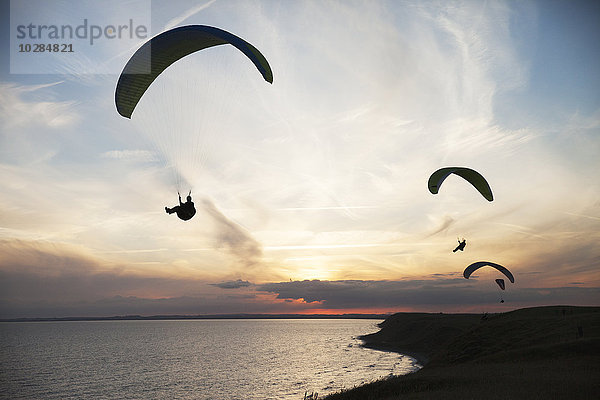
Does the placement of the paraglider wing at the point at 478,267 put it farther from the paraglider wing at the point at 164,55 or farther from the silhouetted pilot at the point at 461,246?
the paraglider wing at the point at 164,55

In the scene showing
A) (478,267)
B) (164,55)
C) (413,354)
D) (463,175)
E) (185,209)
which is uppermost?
(164,55)

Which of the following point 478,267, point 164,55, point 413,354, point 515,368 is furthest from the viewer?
point 413,354

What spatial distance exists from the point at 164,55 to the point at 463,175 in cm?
1976

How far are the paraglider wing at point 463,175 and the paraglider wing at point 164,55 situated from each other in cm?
1411

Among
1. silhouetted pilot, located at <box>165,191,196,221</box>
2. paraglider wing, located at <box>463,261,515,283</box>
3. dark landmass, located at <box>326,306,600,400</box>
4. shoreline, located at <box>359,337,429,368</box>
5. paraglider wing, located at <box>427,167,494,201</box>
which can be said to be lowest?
shoreline, located at <box>359,337,429,368</box>

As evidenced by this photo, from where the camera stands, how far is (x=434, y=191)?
2636 centimetres

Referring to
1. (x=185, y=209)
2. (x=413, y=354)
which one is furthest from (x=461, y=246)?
(x=413, y=354)

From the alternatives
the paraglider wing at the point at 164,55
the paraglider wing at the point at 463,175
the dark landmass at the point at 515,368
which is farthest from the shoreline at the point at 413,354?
the paraglider wing at the point at 164,55

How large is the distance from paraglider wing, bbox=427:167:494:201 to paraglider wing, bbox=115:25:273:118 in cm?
1411

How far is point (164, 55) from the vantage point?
1795 centimetres

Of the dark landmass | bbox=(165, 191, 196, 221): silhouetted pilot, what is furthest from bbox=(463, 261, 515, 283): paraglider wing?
bbox=(165, 191, 196, 221): silhouetted pilot

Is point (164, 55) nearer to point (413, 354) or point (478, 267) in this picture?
point (478, 267)

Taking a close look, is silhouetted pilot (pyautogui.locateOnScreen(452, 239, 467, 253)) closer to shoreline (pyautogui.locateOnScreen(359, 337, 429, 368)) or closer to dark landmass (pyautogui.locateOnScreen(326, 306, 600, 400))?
dark landmass (pyautogui.locateOnScreen(326, 306, 600, 400))

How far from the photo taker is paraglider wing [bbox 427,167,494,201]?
26.4 m
